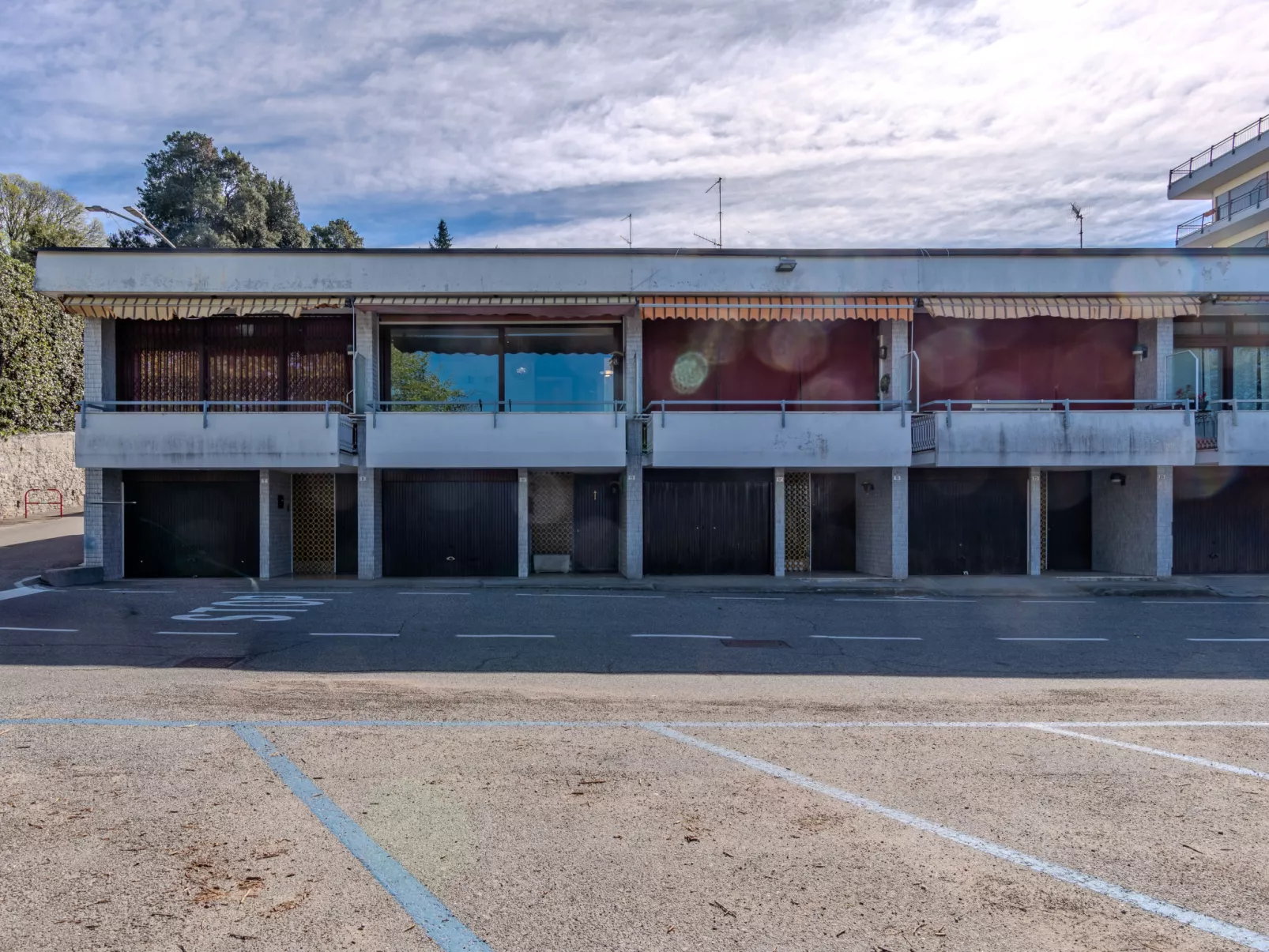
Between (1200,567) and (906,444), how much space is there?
324 inches

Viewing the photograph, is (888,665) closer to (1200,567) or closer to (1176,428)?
(1176,428)

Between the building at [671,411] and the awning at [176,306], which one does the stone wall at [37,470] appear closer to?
the awning at [176,306]

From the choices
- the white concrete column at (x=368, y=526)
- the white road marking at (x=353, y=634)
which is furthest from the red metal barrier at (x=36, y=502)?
the white road marking at (x=353, y=634)

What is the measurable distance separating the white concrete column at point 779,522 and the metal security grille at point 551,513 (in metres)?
4.97

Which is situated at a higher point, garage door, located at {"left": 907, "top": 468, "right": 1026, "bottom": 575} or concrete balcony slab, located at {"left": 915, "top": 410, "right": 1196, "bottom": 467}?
concrete balcony slab, located at {"left": 915, "top": 410, "right": 1196, "bottom": 467}

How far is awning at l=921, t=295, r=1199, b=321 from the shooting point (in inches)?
729

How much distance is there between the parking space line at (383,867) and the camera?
3389 millimetres

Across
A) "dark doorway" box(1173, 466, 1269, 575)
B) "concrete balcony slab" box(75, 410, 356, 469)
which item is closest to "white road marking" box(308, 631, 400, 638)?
Answer: "concrete balcony slab" box(75, 410, 356, 469)

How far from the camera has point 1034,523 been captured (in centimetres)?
1945

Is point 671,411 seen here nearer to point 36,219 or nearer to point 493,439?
point 493,439

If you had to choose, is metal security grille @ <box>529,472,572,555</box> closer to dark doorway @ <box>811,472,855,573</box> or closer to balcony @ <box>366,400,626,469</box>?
balcony @ <box>366,400,626,469</box>

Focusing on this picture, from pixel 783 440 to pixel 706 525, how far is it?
9.53 feet

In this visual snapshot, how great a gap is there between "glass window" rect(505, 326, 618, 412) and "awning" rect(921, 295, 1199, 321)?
7.50m

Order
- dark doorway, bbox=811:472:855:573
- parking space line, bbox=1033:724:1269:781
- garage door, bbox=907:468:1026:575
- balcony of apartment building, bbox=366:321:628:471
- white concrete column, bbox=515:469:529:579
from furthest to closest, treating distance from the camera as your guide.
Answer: dark doorway, bbox=811:472:855:573 → garage door, bbox=907:468:1026:575 → white concrete column, bbox=515:469:529:579 → balcony of apartment building, bbox=366:321:628:471 → parking space line, bbox=1033:724:1269:781
